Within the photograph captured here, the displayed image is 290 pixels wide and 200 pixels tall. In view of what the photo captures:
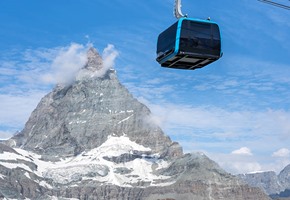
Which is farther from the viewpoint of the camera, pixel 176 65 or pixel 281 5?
pixel 176 65

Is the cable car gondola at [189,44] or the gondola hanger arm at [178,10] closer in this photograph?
the gondola hanger arm at [178,10]

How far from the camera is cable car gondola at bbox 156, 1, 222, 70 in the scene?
40875 millimetres

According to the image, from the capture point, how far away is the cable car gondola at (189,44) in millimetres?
40875

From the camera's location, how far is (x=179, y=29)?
41.0 metres

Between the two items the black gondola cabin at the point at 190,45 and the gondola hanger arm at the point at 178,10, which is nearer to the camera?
the gondola hanger arm at the point at 178,10

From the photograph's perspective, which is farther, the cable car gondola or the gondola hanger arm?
the cable car gondola

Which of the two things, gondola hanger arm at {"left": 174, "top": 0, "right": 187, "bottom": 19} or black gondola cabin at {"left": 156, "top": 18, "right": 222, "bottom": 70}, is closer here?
gondola hanger arm at {"left": 174, "top": 0, "right": 187, "bottom": 19}

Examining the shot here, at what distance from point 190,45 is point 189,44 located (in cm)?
10

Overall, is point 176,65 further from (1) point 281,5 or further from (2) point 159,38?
(1) point 281,5

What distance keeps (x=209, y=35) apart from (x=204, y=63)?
82.3 inches

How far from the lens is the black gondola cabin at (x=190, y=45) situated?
40.9 metres

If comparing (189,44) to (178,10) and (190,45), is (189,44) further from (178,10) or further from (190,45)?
(178,10)

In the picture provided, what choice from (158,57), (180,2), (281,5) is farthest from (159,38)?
(281,5)

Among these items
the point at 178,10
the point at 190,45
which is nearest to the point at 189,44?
the point at 190,45
